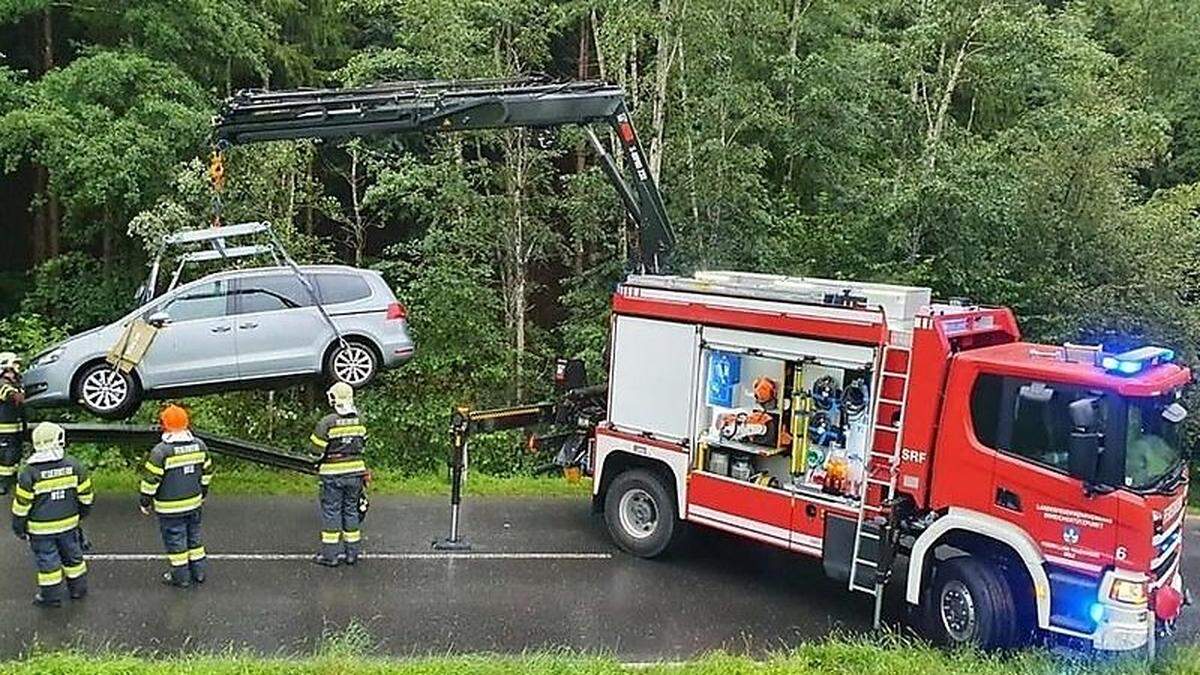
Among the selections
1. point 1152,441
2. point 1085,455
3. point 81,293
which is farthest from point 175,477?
point 81,293

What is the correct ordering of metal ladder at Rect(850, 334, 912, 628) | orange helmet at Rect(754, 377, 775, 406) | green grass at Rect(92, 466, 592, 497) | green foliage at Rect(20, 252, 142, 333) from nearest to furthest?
metal ladder at Rect(850, 334, 912, 628) → orange helmet at Rect(754, 377, 775, 406) → green grass at Rect(92, 466, 592, 497) → green foliage at Rect(20, 252, 142, 333)

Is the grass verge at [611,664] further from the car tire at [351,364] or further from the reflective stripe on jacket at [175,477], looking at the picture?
the car tire at [351,364]

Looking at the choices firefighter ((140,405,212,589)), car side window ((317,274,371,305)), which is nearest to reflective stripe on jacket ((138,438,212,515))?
firefighter ((140,405,212,589))

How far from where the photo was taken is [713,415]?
10039 mm

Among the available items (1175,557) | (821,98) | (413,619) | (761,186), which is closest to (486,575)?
(413,619)

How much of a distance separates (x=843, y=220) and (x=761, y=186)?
147cm

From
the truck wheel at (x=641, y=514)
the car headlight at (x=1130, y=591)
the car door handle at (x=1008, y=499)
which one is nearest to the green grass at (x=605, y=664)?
the car headlight at (x=1130, y=591)

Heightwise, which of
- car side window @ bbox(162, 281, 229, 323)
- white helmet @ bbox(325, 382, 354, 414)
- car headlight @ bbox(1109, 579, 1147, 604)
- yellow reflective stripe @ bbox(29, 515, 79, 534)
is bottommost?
yellow reflective stripe @ bbox(29, 515, 79, 534)

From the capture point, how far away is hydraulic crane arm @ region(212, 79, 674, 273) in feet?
34.5

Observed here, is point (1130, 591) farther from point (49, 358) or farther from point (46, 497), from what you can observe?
point (49, 358)

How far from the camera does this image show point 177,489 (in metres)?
9.35

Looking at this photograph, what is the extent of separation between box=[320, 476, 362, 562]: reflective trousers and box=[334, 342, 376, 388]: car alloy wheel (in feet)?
5.92

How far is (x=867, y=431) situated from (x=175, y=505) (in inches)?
231

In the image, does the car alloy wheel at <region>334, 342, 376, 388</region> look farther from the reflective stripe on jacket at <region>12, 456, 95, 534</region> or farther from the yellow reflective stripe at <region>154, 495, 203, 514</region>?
the reflective stripe on jacket at <region>12, 456, 95, 534</region>
